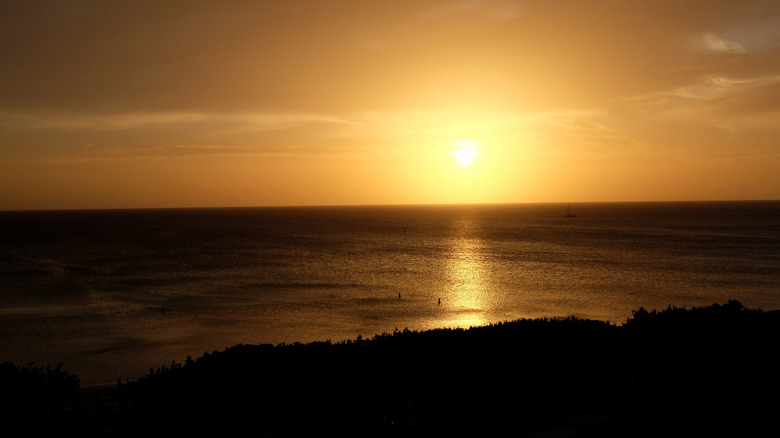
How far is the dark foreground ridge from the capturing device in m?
10.9

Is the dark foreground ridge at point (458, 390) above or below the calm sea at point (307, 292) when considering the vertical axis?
above

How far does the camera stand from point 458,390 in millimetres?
13352

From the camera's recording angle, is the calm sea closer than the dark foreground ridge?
No

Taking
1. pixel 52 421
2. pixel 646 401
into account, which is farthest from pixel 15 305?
pixel 646 401

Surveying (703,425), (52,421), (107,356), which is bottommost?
(107,356)

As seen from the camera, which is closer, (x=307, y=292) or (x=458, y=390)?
(x=458, y=390)

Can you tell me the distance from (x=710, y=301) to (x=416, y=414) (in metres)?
47.8

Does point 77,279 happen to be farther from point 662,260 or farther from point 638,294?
point 662,260

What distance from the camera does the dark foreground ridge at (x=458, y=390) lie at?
428 inches

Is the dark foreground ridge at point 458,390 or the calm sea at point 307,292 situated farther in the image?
the calm sea at point 307,292

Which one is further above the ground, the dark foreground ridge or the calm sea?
the dark foreground ridge

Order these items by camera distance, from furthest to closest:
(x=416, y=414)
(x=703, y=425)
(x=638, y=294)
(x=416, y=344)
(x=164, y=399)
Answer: (x=638, y=294) < (x=416, y=344) < (x=164, y=399) < (x=416, y=414) < (x=703, y=425)

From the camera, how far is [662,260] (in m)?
85.8

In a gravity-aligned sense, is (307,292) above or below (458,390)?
below
